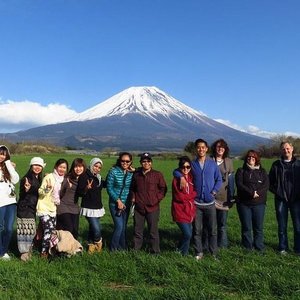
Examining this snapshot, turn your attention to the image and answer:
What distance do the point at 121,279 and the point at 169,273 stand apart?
22.8 inches

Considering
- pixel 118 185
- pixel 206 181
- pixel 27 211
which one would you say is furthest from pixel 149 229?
pixel 27 211

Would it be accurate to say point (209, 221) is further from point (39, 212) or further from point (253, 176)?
point (39, 212)

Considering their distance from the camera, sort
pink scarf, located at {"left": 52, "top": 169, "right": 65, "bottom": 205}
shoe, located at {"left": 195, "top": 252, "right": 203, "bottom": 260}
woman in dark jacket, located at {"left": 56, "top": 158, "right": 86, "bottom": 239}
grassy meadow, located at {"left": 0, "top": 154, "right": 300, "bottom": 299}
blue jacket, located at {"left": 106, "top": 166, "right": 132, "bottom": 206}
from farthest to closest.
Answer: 1. blue jacket, located at {"left": 106, "top": 166, "right": 132, "bottom": 206}
2. woman in dark jacket, located at {"left": 56, "top": 158, "right": 86, "bottom": 239}
3. pink scarf, located at {"left": 52, "top": 169, "right": 65, "bottom": 205}
4. shoe, located at {"left": 195, "top": 252, "right": 203, "bottom": 260}
5. grassy meadow, located at {"left": 0, "top": 154, "right": 300, "bottom": 299}

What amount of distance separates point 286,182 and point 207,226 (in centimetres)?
149

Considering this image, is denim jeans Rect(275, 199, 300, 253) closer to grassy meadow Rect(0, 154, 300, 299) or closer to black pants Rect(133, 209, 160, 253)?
grassy meadow Rect(0, 154, 300, 299)

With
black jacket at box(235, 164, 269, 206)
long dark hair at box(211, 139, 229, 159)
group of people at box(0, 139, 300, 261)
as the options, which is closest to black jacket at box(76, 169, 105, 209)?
group of people at box(0, 139, 300, 261)

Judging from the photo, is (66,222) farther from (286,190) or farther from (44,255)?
(286,190)

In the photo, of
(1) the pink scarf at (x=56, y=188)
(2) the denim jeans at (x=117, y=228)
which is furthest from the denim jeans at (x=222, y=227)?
(1) the pink scarf at (x=56, y=188)

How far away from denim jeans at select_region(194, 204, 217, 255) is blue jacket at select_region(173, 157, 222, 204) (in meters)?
0.12

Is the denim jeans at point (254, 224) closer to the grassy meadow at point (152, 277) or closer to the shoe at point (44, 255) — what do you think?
the grassy meadow at point (152, 277)

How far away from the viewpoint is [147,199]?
661 cm

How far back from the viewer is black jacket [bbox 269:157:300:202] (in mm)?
6879

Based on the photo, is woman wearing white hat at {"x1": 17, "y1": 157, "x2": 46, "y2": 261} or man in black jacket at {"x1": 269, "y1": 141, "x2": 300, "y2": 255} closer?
woman wearing white hat at {"x1": 17, "y1": 157, "x2": 46, "y2": 261}

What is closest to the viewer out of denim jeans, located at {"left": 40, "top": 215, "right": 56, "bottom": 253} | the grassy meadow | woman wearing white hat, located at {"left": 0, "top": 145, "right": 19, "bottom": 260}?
the grassy meadow
